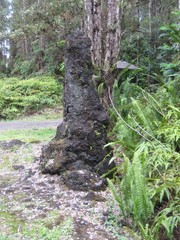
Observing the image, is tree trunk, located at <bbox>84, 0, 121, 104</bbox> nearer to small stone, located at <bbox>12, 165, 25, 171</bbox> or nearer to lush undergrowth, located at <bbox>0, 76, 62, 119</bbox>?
small stone, located at <bbox>12, 165, 25, 171</bbox>

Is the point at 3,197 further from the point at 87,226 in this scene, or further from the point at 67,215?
the point at 87,226

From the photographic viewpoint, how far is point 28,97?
10.9 m

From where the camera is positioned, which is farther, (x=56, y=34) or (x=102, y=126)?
(x=56, y=34)

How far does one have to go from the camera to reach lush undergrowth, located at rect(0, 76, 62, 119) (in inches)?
405

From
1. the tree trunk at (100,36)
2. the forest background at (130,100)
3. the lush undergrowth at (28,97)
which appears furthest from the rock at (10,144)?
the lush undergrowth at (28,97)

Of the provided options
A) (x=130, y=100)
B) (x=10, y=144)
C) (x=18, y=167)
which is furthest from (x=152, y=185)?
(x=130, y=100)

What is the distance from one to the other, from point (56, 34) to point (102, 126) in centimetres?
1007

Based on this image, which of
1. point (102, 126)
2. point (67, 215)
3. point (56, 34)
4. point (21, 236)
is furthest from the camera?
point (56, 34)

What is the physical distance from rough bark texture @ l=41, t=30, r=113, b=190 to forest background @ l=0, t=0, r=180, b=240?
0.87ft

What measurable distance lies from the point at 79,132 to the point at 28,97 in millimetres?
7853

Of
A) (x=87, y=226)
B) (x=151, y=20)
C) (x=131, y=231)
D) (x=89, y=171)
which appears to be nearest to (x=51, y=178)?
(x=89, y=171)

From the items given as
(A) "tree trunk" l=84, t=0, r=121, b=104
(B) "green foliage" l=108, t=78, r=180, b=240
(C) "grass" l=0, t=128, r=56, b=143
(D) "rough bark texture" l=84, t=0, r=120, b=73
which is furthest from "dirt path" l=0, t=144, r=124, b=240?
(D) "rough bark texture" l=84, t=0, r=120, b=73

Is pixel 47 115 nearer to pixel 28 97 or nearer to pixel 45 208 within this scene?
pixel 28 97

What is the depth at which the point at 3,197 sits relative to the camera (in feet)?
10.0
